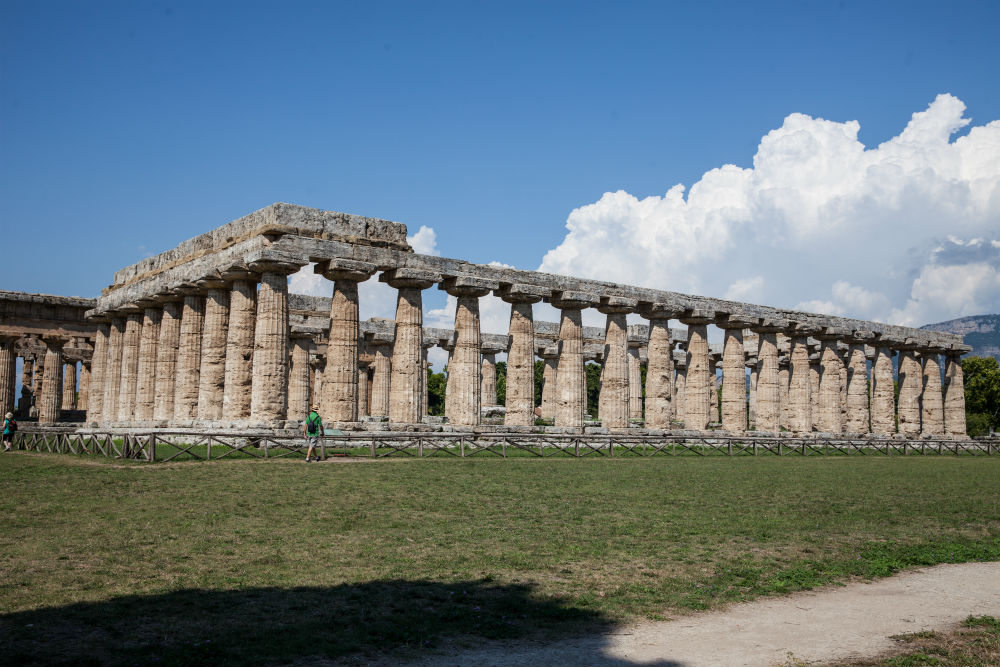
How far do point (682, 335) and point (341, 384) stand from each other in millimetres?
37341

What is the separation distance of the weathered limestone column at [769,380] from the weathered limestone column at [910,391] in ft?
49.2

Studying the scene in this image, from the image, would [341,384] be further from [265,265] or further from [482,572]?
[482,572]

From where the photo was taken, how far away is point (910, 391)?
61.9 m

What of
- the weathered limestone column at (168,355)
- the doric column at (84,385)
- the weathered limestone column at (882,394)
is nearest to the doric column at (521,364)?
the weathered limestone column at (168,355)

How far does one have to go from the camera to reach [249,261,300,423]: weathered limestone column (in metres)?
32.3

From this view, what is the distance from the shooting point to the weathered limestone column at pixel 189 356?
37.4 meters

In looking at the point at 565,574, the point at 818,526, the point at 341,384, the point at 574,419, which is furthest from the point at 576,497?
the point at 574,419

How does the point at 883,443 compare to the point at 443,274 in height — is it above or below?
below

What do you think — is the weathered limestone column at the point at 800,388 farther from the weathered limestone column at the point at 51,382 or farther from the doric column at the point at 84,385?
the doric column at the point at 84,385

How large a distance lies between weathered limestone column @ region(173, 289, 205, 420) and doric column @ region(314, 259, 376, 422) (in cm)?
705

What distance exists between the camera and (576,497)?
20.2m

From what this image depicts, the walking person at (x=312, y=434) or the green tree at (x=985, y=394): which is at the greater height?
the green tree at (x=985, y=394)

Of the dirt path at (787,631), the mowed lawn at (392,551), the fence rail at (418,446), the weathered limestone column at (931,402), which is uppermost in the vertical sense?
the weathered limestone column at (931,402)

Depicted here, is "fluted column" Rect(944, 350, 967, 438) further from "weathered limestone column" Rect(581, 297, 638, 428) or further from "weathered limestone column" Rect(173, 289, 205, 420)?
"weathered limestone column" Rect(173, 289, 205, 420)
